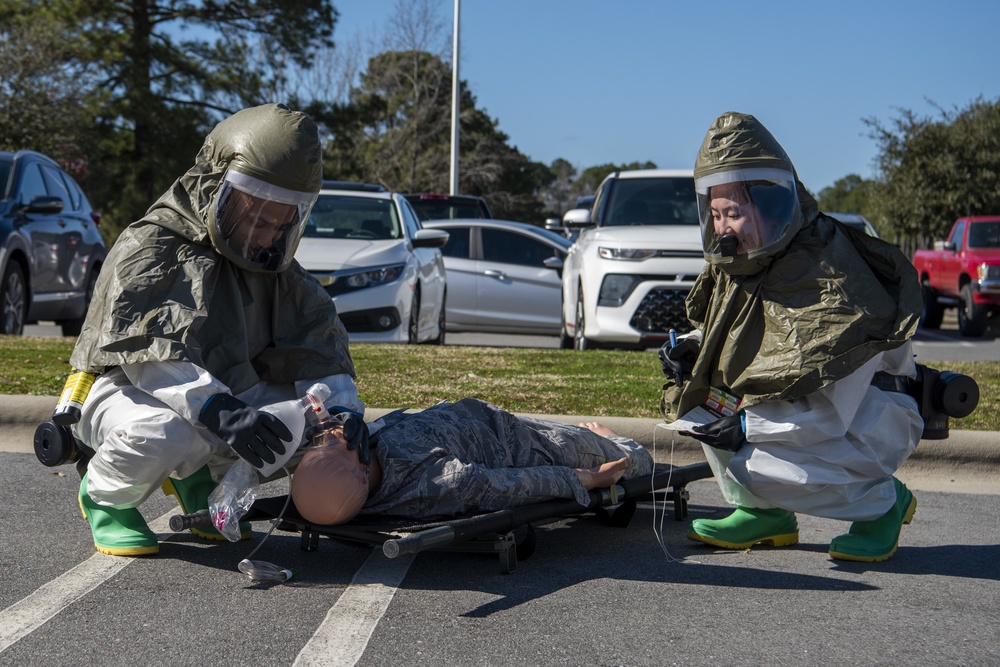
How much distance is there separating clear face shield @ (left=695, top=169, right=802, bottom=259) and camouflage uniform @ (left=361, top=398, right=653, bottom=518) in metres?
0.95

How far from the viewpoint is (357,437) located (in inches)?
153

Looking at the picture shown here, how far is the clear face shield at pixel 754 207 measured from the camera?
165 inches

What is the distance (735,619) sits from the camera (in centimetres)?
366

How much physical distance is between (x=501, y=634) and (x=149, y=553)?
4.73ft

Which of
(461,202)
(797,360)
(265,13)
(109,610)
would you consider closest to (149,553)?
(109,610)

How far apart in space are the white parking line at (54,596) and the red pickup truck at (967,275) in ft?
53.4

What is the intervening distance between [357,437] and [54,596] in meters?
1.06

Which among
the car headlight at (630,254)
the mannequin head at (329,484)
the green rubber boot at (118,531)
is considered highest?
the car headlight at (630,254)

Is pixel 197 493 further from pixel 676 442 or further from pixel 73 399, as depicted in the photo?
pixel 676 442

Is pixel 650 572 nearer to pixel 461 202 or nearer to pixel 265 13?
pixel 461 202

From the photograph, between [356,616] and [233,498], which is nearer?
[356,616]

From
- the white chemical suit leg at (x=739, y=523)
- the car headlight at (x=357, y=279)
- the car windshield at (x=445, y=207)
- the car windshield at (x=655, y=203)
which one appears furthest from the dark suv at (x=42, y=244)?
the white chemical suit leg at (x=739, y=523)

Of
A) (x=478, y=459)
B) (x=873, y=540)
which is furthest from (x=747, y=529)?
(x=478, y=459)

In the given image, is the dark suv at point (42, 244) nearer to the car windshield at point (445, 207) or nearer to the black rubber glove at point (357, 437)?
the car windshield at point (445, 207)
